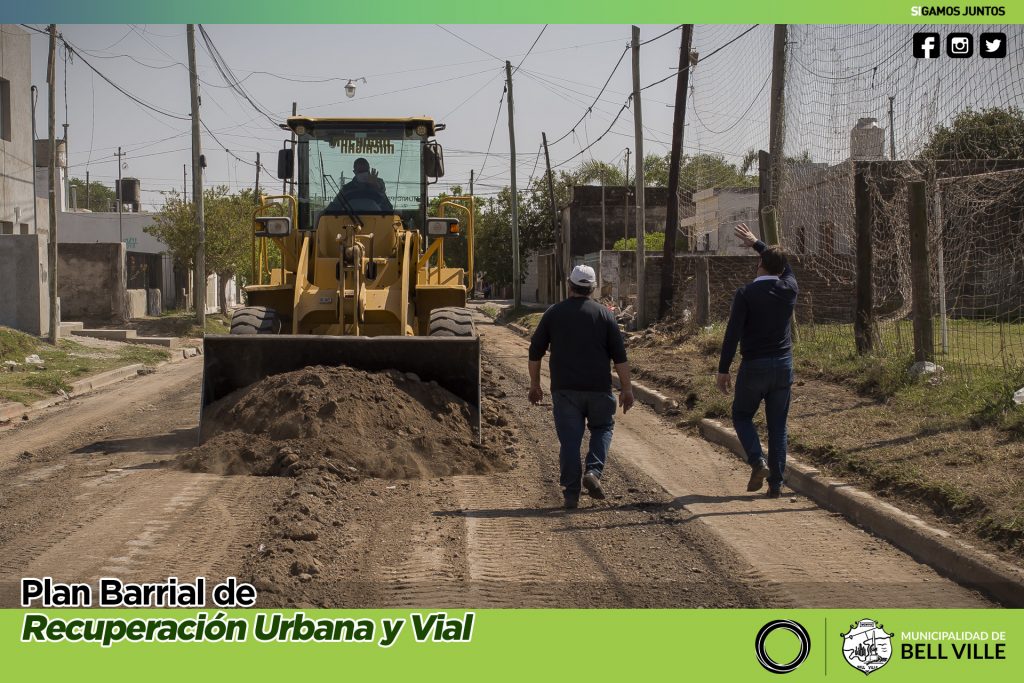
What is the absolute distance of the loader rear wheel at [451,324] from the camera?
454 inches

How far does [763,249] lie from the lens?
30.1 ft

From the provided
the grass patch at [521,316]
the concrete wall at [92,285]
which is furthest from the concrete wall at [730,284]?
the concrete wall at [92,285]

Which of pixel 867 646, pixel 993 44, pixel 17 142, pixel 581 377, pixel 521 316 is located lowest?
pixel 867 646

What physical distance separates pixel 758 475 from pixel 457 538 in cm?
282

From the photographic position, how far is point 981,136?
43.2 feet

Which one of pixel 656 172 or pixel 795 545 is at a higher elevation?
pixel 656 172

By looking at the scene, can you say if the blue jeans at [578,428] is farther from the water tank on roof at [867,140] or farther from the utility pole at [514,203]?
the utility pole at [514,203]

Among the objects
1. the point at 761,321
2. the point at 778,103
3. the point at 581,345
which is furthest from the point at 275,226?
the point at 778,103

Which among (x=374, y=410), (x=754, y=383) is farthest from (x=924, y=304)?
(x=374, y=410)

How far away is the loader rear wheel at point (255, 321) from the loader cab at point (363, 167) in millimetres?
1387

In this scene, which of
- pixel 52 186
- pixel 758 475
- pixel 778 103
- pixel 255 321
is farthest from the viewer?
pixel 52 186

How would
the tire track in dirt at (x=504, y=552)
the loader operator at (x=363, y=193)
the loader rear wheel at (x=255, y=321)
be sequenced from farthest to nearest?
1. the loader operator at (x=363, y=193)
2. the loader rear wheel at (x=255, y=321)
3. the tire track in dirt at (x=504, y=552)

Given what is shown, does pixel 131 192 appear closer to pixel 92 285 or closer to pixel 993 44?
pixel 92 285

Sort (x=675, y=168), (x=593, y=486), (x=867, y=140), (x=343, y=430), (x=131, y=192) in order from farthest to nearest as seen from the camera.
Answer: (x=131, y=192)
(x=675, y=168)
(x=867, y=140)
(x=343, y=430)
(x=593, y=486)
